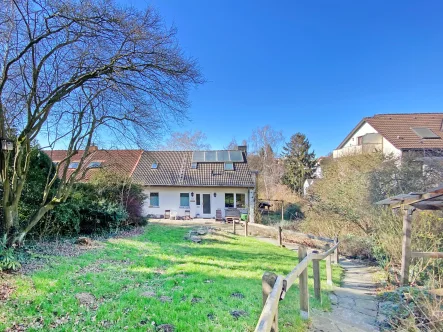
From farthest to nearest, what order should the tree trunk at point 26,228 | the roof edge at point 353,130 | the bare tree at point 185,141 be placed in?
1. the bare tree at point 185,141
2. the roof edge at point 353,130
3. the tree trunk at point 26,228

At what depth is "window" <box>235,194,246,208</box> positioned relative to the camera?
18.5 meters

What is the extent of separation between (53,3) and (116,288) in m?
6.11

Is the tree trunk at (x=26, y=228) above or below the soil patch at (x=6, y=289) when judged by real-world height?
above

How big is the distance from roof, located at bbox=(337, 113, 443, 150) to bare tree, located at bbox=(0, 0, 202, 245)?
1579cm

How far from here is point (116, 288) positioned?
431 centimetres

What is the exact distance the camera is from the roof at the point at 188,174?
1850cm

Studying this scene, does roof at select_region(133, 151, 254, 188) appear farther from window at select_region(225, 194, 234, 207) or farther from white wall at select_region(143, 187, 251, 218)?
window at select_region(225, 194, 234, 207)

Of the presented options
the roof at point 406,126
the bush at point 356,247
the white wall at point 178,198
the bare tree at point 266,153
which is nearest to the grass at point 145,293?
the bush at point 356,247

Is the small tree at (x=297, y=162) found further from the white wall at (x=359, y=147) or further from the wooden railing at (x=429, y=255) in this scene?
the wooden railing at (x=429, y=255)

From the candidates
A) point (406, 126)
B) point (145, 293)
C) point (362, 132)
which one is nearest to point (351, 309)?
point (145, 293)

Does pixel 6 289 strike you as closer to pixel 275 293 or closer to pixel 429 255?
pixel 275 293

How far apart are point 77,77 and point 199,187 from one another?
1292cm

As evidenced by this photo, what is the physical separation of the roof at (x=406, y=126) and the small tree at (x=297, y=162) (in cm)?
948

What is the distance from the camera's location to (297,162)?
2930 centimetres
